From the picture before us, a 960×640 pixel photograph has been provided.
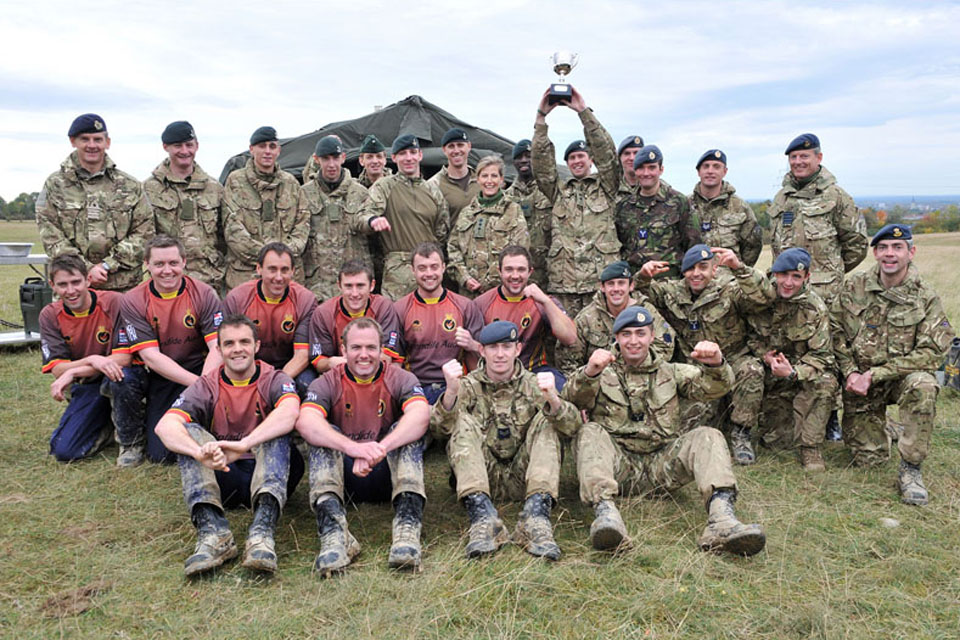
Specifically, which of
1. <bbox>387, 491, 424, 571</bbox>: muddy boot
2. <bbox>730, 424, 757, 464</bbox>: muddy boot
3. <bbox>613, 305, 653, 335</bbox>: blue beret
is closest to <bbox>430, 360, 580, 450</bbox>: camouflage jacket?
<bbox>387, 491, 424, 571</bbox>: muddy boot

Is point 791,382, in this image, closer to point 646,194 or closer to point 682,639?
point 646,194

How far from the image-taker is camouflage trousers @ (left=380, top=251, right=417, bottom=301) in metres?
7.10

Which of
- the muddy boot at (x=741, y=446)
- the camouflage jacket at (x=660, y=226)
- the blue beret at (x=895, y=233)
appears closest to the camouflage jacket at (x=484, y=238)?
the camouflage jacket at (x=660, y=226)

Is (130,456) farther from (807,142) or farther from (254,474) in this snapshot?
(807,142)

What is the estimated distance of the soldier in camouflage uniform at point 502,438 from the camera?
162 inches

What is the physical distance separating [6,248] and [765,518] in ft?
36.2

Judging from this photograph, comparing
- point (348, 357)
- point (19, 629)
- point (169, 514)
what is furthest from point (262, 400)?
point (19, 629)

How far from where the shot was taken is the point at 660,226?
685cm

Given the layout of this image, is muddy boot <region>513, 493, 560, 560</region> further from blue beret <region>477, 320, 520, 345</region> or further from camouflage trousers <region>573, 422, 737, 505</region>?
blue beret <region>477, 320, 520, 345</region>

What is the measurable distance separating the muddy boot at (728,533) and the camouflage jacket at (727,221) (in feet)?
11.4

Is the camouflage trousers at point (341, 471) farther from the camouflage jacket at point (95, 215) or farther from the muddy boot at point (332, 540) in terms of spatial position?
the camouflage jacket at point (95, 215)

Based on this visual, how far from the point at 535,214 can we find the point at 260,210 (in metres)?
2.89

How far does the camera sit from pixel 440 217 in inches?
288

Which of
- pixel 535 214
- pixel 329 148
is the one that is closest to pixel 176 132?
pixel 329 148
